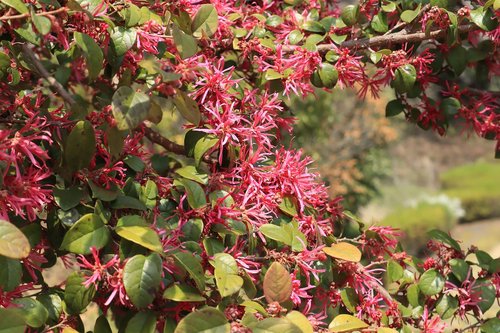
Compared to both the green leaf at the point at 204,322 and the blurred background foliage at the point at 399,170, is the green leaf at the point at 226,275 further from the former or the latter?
the blurred background foliage at the point at 399,170

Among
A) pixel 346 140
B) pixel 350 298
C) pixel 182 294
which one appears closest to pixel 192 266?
pixel 182 294

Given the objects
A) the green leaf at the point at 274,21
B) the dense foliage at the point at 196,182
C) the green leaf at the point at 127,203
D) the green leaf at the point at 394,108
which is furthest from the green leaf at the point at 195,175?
the green leaf at the point at 394,108

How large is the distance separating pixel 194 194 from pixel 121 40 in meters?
0.25

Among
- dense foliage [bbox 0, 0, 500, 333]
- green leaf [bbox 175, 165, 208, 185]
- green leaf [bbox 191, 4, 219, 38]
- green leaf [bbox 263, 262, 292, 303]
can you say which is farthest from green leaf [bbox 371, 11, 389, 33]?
green leaf [bbox 263, 262, 292, 303]

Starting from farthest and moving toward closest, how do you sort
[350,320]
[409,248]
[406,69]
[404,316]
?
[409,248]
[406,69]
[404,316]
[350,320]

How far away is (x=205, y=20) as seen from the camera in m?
1.09

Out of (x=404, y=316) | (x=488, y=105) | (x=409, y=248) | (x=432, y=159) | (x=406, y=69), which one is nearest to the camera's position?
(x=404, y=316)

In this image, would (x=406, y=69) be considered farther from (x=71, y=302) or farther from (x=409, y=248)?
(x=409, y=248)

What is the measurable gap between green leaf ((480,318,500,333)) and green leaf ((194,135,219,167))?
0.61 meters

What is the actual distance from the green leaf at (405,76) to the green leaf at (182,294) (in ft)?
2.13

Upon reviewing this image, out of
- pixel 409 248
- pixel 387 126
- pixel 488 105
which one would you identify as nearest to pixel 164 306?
pixel 488 105

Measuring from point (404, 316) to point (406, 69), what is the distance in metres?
0.46

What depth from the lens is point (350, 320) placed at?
3.50 feet

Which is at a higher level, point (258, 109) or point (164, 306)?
point (258, 109)
